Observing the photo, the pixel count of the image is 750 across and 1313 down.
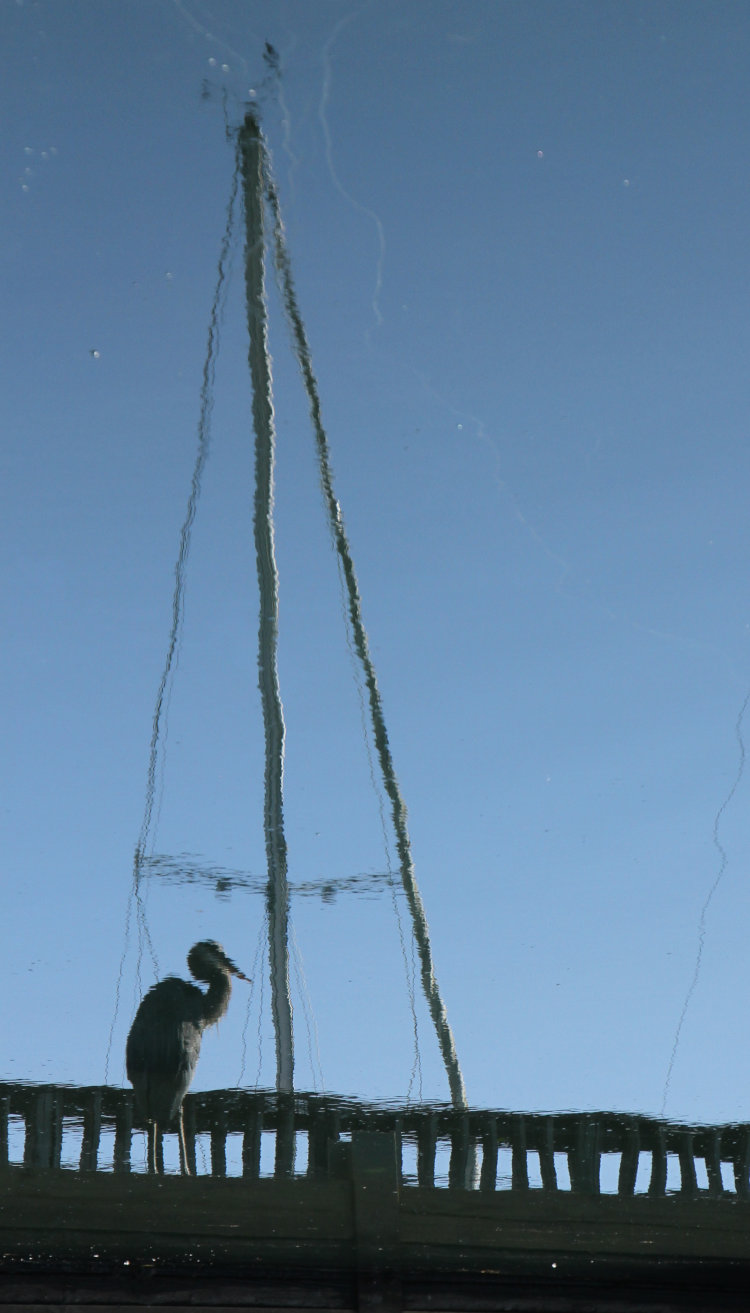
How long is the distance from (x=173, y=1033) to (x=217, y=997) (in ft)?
3.58

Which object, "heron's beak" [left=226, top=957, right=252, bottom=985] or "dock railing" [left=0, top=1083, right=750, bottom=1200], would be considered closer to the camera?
"dock railing" [left=0, top=1083, right=750, bottom=1200]

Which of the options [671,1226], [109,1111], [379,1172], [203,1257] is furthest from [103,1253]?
[671,1226]

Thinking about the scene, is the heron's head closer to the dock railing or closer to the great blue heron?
the great blue heron

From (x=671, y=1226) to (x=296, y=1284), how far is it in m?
1.02

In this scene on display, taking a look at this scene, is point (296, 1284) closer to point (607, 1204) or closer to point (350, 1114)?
point (607, 1204)

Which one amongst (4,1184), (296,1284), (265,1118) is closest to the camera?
(296,1284)

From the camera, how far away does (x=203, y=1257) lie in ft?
10.6

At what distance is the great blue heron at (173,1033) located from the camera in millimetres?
4809

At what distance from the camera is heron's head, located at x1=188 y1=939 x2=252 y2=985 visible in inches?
369

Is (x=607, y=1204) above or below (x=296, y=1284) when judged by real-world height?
above

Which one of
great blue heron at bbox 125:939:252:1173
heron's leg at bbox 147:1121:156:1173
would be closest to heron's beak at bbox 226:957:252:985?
great blue heron at bbox 125:939:252:1173

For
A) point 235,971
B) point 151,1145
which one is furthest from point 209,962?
point 151,1145

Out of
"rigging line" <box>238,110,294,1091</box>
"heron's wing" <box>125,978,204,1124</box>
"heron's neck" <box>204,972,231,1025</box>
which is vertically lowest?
"heron's wing" <box>125,978,204,1124</box>

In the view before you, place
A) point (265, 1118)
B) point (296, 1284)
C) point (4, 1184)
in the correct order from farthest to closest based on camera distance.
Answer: point (265, 1118) → point (4, 1184) → point (296, 1284)
